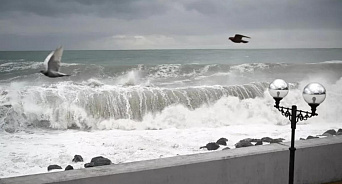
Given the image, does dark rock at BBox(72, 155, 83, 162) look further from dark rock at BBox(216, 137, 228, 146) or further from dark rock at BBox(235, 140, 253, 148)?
dark rock at BBox(235, 140, 253, 148)

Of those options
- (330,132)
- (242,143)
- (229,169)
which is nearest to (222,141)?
(242,143)

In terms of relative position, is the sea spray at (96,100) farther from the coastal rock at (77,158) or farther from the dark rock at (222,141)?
the dark rock at (222,141)

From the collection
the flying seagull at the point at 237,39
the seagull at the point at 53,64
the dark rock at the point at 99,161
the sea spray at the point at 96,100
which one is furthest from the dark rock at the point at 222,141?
the seagull at the point at 53,64

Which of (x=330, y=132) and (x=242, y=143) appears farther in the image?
(x=330, y=132)

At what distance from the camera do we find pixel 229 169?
323 centimetres

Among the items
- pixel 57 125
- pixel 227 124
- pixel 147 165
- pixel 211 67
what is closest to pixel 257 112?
pixel 227 124

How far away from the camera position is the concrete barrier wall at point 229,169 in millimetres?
2737

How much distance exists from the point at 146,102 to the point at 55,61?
80 centimetres

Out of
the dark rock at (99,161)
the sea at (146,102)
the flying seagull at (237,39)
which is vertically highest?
the flying seagull at (237,39)

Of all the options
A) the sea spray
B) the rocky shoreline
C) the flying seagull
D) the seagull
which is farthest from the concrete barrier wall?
the flying seagull

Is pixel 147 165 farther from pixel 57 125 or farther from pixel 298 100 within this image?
pixel 298 100

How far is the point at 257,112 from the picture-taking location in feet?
13.2

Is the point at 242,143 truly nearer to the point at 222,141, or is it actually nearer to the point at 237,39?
the point at 222,141

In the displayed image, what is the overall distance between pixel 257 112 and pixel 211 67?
58 cm
